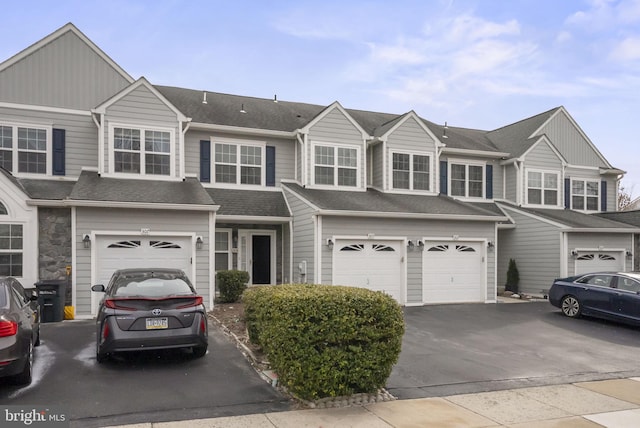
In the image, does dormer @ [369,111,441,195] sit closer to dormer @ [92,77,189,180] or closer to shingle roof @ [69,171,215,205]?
shingle roof @ [69,171,215,205]

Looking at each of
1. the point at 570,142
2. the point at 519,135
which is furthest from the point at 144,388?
the point at 570,142

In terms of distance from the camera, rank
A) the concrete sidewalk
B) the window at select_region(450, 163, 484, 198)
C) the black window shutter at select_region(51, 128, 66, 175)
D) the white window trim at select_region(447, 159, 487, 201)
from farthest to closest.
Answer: the window at select_region(450, 163, 484, 198)
the white window trim at select_region(447, 159, 487, 201)
the black window shutter at select_region(51, 128, 66, 175)
the concrete sidewalk

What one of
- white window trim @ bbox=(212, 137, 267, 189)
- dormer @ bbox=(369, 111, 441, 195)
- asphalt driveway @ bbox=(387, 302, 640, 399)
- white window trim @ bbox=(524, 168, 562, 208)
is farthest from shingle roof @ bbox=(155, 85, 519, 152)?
asphalt driveway @ bbox=(387, 302, 640, 399)

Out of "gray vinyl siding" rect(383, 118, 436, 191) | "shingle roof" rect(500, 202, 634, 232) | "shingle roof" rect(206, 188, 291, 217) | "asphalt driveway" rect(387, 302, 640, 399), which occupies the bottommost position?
"asphalt driveway" rect(387, 302, 640, 399)

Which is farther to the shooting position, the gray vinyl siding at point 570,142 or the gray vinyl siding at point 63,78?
the gray vinyl siding at point 570,142

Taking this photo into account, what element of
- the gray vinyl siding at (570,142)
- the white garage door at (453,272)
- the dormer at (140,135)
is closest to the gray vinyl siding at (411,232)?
the white garage door at (453,272)

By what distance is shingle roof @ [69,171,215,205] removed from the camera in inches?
500

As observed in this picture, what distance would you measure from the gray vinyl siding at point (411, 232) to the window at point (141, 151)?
5574 millimetres

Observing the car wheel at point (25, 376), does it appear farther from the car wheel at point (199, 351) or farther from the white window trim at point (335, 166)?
the white window trim at point (335, 166)

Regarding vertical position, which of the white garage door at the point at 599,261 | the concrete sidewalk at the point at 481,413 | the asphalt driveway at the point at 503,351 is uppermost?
the white garage door at the point at 599,261

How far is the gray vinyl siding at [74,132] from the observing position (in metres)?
14.6

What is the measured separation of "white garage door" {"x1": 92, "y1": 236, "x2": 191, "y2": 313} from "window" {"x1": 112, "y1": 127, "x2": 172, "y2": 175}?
9.20ft

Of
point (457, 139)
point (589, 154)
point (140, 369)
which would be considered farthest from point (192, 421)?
point (589, 154)

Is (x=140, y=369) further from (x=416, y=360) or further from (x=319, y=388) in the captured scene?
(x=416, y=360)
